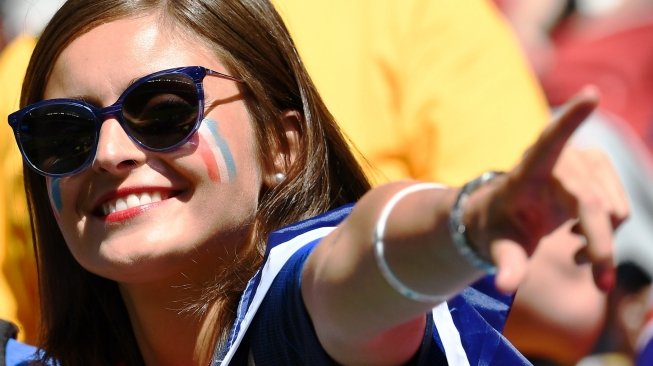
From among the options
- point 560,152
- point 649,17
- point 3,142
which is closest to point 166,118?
point 560,152

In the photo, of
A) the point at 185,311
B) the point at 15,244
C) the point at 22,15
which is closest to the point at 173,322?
the point at 185,311

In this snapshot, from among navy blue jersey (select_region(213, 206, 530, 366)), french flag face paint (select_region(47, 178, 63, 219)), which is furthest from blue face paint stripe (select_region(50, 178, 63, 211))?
navy blue jersey (select_region(213, 206, 530, 366))

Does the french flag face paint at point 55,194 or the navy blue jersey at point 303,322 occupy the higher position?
the french flag face paint at point 55,194

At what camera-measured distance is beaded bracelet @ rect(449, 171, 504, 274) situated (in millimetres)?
1119

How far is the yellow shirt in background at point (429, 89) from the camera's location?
218cm

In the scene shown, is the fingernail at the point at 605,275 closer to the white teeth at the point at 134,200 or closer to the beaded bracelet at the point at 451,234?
the beaded bracelet at the point at 451,234

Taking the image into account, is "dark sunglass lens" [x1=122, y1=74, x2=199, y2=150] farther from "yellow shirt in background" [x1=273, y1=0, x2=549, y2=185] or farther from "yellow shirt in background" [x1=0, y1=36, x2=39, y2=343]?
"yellow shirt in background" [x1=0, y1=36, x2=39, y2=343]

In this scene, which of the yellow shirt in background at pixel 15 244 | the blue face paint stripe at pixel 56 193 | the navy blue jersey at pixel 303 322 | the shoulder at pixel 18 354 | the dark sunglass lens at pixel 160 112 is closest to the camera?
the navy blue jersey at pixel 303 322

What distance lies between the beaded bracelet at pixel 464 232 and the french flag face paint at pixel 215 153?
691 millimetres

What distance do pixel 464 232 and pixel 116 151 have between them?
76 centimetres

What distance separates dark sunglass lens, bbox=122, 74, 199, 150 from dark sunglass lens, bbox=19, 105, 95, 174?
0.07 meters

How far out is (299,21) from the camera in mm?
2369

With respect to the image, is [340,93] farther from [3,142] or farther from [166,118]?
[3,142]

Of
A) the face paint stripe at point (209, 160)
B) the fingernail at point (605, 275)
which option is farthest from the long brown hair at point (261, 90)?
the fingernail at point (605, 275)
